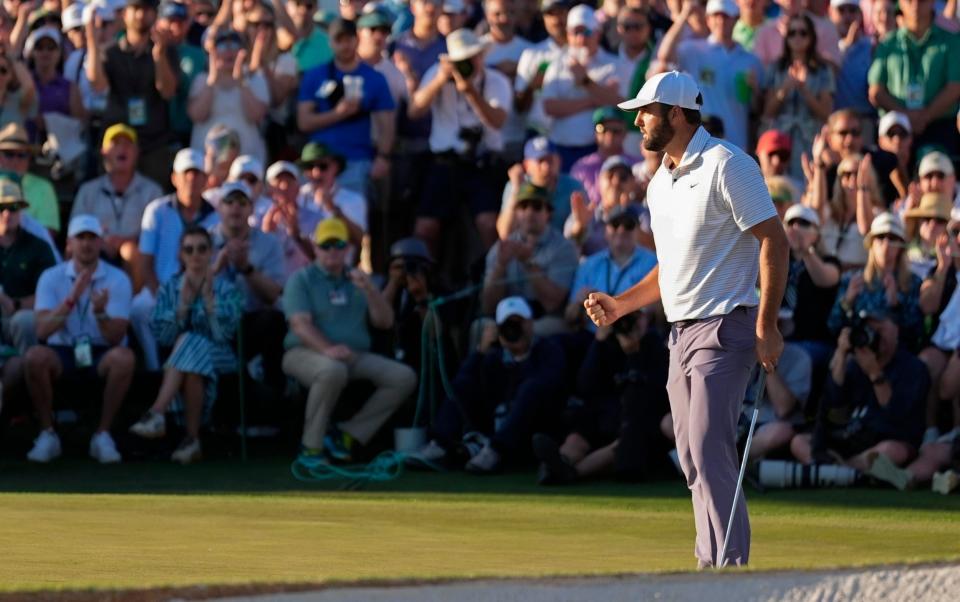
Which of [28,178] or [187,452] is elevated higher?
[28,178]

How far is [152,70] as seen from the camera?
48.9ft

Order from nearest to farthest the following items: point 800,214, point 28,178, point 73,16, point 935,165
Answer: point 800,214
point 935,165
point 28,178
point 73,16

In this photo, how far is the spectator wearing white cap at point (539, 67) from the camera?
1490cm

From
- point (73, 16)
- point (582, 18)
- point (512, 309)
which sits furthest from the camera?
point (73, 16)

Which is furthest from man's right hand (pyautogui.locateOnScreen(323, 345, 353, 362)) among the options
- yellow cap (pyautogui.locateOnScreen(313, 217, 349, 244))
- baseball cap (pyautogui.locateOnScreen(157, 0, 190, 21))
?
baseball cap (pyautogui.locateOnScreen(157, 0, 190, 21))

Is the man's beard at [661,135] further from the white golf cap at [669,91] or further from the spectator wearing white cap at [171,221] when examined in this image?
the spectator wearing white cap at [171,221]

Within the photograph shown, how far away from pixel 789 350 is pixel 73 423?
5249 millimetres

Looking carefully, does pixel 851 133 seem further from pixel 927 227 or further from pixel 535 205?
pixel 535 205

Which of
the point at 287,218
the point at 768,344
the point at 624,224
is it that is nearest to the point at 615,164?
the point at 624,224

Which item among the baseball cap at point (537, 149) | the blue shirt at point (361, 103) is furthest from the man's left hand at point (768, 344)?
the blue shirt at point (361, 103)

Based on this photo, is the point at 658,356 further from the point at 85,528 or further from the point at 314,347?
the point at 85,528

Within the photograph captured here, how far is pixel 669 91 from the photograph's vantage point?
273 inches

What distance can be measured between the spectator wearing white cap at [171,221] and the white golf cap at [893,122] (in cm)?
501

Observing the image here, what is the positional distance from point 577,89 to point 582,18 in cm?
56
